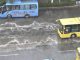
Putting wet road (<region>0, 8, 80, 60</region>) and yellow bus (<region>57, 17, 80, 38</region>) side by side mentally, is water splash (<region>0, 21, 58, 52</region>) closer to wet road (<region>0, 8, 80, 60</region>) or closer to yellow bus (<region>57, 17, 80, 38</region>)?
wet road (<region>0, 8, 80, 60</region>)

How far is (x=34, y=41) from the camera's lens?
32.2 metres

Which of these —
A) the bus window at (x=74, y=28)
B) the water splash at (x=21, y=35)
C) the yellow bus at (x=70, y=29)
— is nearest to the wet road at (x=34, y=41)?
the water splash at (x=21, y=35)

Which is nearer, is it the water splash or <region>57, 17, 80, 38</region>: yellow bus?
the water splash

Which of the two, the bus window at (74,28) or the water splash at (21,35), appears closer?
the water splash at (21,35)

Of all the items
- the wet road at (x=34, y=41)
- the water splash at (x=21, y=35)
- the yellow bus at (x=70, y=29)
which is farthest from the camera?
the yellow bus at (x=70, y=29)

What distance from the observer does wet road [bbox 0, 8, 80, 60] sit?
29.2 metres

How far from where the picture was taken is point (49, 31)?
35.1 m

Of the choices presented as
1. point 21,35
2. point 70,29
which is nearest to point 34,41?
point 21,35

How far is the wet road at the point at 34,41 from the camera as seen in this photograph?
2924 centimetres

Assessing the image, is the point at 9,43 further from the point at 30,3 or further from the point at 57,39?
the point at 30,3

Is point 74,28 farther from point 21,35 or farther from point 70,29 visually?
point 21,35

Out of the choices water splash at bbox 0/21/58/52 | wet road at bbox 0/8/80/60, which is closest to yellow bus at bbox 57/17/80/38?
wet road at bbox 0/8/80/60

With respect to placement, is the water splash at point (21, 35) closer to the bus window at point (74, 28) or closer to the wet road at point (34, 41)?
the wet road at point (34, 41)

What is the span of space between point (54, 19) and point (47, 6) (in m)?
4.90
